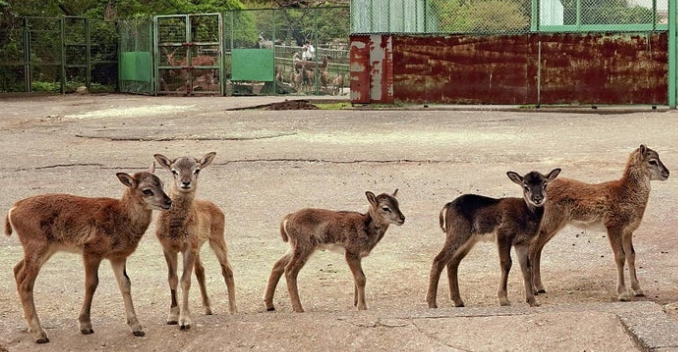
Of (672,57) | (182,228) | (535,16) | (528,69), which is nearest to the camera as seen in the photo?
(182,228)

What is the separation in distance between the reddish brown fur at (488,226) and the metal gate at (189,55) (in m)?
26.7

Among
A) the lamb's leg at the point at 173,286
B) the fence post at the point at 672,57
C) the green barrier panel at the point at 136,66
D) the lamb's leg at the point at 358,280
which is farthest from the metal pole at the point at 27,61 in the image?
the lamb's leg at the point at 173,286

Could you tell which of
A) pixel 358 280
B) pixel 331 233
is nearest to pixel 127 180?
pixel 331 233

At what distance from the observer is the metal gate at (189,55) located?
34469 mm

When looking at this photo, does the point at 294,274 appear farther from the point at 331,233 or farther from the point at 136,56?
the point at 136,56

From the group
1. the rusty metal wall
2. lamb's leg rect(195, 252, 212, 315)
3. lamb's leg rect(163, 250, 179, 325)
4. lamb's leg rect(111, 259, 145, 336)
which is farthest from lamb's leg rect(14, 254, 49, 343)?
the rusty metal wall

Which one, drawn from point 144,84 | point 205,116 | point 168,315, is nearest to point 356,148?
point 205,116

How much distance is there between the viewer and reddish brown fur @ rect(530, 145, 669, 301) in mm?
8297

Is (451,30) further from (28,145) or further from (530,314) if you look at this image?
(530,314)

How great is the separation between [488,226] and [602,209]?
41.7 inches

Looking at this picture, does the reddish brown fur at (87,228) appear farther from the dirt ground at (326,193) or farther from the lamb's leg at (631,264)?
the lamb's leg at (631,264)

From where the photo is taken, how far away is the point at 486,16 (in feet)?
80.7

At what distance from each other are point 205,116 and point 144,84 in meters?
13.7

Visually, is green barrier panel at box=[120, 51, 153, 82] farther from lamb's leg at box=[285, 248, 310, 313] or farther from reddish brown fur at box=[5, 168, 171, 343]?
reddish brown fur at box=[5, 168, 171, 343]
